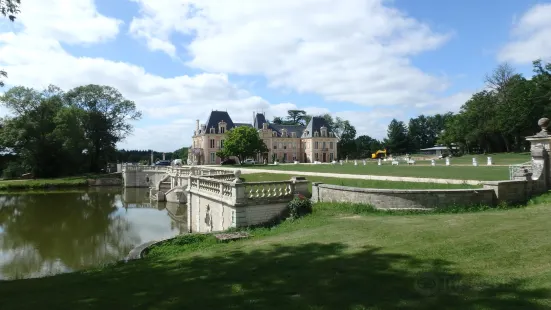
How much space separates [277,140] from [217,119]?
47.6ft

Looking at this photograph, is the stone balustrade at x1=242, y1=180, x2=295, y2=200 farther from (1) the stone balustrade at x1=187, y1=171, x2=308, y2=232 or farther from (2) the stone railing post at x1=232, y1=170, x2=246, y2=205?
(2) the stone railing post at x1=232, y1=170, x2=246, y2=205

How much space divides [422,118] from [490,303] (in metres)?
120

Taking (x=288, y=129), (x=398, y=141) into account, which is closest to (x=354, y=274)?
(x=288, y=129)

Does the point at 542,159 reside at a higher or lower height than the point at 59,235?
higher

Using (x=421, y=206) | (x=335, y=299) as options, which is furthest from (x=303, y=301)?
(x=421, y=206)

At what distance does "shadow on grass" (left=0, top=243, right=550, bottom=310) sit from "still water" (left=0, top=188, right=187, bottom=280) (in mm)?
8755

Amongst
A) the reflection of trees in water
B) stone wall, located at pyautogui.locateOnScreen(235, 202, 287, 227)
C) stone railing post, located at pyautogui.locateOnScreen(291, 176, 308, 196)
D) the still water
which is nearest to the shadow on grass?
stone wall, located at pyautogui.locateOnScreen(235, 202, 287, 227)

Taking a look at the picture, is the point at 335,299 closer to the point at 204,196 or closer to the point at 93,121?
the point at 204,196

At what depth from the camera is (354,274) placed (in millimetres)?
6125

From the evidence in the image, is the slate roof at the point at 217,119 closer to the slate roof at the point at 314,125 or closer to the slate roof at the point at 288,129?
the slate roof at the point at 288,129

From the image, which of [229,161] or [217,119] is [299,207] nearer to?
[229,161]

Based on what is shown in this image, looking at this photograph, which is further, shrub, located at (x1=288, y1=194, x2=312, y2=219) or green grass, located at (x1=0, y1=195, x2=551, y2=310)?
shrub, located at (x1=288, y1=194, x2=312, y2=219)

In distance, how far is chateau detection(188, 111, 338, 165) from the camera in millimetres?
82312

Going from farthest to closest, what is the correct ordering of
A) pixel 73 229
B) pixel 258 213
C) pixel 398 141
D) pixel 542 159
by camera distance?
pixel 398 141
pixel 73 229
pixel 258 213
pixel 542 159
